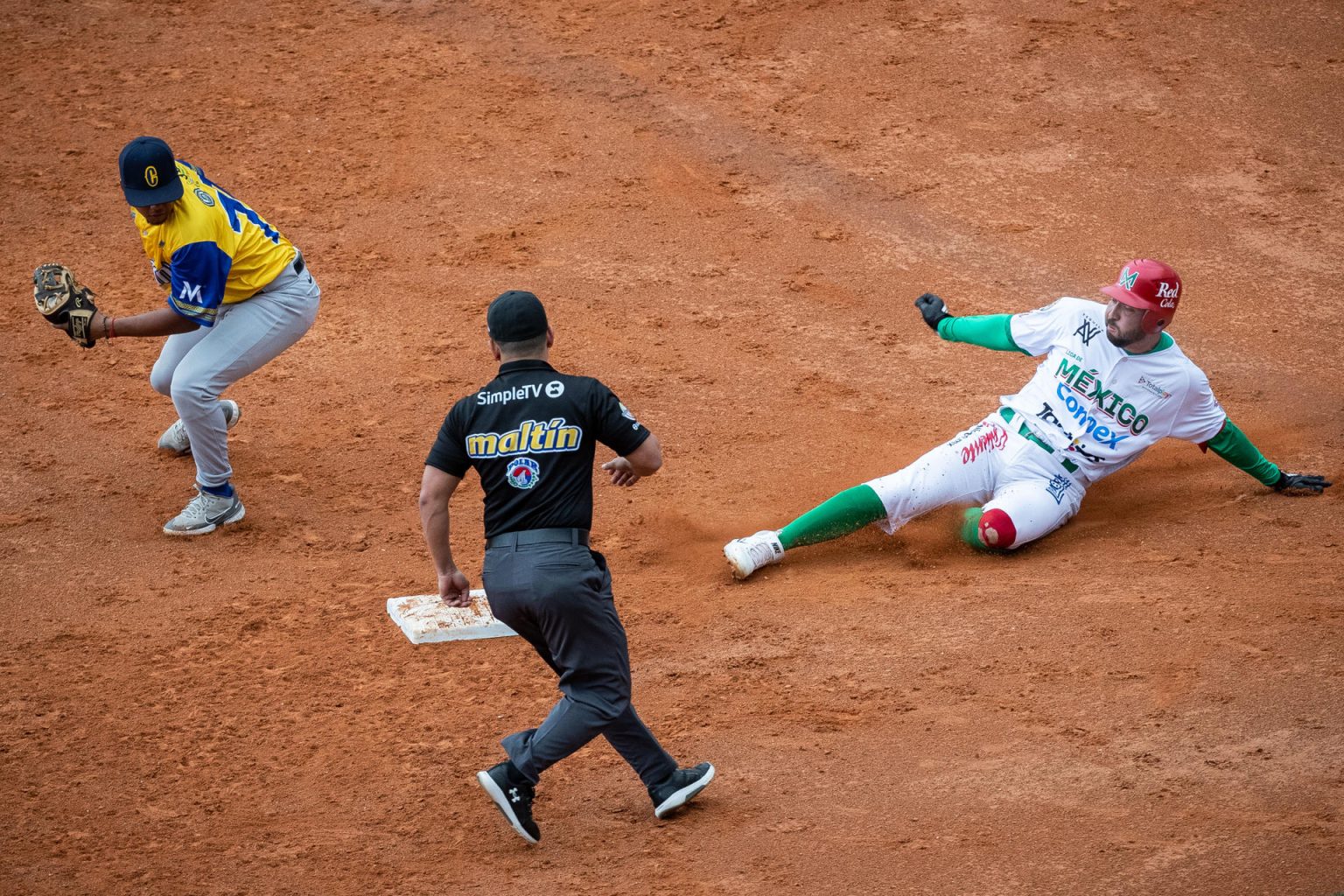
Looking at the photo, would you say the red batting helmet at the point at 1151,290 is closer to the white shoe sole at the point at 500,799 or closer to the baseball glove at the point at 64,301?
the white shoe sole at the point at 500,799

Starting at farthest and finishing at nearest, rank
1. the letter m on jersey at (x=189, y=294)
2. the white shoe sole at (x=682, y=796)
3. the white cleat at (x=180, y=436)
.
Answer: the white cleat at (x=180, y=436) < the letter m on jersey at (x=189, y=294) < the white shoe sole at (x=682, y=796)

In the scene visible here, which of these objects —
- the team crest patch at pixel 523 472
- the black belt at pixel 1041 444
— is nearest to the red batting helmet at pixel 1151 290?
the black belt at pixel 1041 444

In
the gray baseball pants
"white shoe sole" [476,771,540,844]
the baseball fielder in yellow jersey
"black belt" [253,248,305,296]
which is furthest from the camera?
"black belt" [253,248,305,296]

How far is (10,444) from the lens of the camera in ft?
28.1

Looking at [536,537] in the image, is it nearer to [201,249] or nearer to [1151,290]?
[201,249]

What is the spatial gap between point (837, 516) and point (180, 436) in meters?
4.23

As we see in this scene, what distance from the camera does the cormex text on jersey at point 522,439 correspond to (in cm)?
485

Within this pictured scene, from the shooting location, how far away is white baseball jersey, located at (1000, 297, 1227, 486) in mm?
6949

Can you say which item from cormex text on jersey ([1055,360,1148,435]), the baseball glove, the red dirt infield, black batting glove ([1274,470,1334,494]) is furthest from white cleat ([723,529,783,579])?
the baseball glove

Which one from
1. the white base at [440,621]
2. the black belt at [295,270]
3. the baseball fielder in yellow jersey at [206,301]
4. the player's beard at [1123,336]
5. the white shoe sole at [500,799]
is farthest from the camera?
the black belt at [295,270]

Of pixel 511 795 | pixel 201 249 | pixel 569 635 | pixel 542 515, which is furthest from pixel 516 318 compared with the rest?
pixel 201 249

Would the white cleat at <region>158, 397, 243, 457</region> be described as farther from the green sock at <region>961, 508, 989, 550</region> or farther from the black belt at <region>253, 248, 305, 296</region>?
the green sock at <region>961, 508, 989, 550</region>

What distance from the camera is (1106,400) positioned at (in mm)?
7016

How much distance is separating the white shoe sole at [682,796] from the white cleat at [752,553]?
184cm
